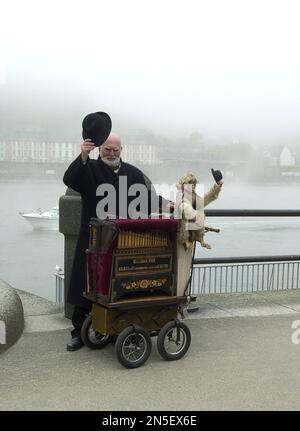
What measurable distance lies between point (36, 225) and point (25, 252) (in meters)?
8.76

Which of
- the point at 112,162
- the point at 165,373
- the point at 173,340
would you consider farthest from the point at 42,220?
the point at 165,373

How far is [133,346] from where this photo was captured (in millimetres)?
3744

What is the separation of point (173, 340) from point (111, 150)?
1.43 m

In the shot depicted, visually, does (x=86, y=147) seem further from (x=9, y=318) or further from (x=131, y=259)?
(x=9, y=318)

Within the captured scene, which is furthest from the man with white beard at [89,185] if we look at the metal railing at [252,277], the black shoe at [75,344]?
the metal railing at [252,277]

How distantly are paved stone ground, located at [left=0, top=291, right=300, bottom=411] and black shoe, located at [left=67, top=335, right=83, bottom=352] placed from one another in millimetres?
48

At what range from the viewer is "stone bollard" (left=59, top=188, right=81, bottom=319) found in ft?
14.8

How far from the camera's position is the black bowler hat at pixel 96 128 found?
3.68m

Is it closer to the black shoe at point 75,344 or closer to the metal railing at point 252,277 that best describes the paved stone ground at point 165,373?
the black shoe at point 75,344

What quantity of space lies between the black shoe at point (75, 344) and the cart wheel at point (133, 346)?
445 mm

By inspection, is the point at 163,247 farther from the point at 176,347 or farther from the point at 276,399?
the point at 276,399

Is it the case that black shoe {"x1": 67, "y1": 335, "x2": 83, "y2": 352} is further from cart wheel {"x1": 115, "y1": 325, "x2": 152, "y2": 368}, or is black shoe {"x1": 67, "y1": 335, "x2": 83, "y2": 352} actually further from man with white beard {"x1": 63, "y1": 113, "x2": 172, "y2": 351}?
cart wheel {"x1": 115, "y1": 325, "x2": 152, "y2": 368}

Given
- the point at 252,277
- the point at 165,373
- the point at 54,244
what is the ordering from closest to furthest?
the point at 165,373 < the point at 252,277 < the point at 54,244

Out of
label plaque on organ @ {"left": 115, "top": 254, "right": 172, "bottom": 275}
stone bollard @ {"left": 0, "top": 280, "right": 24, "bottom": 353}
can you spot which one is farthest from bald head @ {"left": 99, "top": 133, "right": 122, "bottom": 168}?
stone bollard @ {"left": 0, "top": 280, "right": 24, "bottom": 353}
